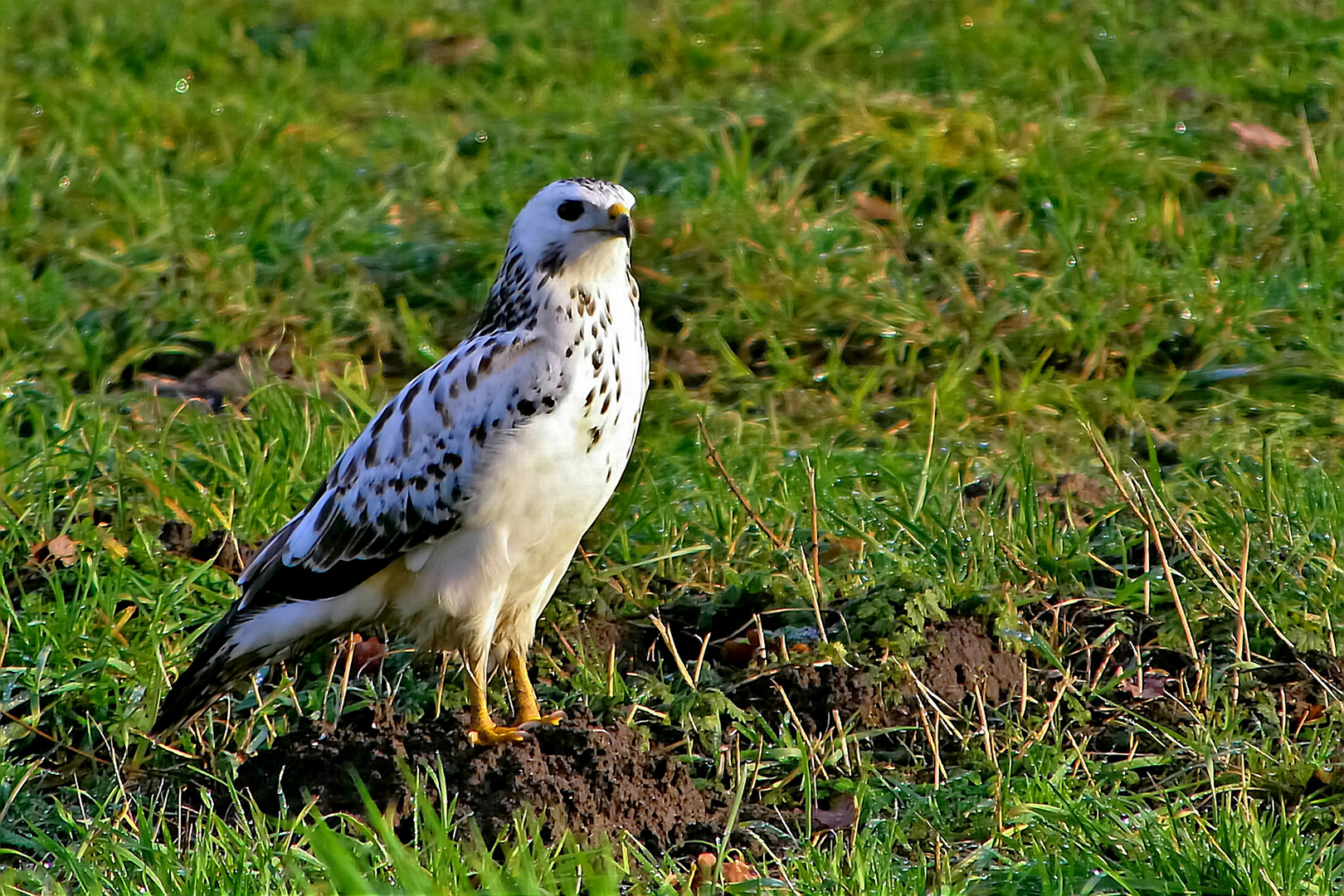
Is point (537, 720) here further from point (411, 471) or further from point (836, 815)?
point (836, 815)

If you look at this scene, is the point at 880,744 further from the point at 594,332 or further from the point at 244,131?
the point at 244,131

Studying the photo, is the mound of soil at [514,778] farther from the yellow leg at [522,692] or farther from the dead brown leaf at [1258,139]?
the dead brown leaf at [1258,139]

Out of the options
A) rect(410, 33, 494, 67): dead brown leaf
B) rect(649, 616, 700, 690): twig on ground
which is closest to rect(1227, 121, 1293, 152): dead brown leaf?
rect(410, 33, 494, 67): dead brown leaf

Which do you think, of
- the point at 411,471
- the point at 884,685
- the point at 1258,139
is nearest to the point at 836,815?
the point at 884,685

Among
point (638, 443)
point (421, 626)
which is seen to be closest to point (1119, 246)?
point (638, 443)

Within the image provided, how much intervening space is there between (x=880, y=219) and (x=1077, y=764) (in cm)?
332

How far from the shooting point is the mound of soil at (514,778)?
12.1 ft

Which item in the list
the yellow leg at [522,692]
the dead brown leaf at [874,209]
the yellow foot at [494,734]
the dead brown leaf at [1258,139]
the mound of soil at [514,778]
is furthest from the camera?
the dead brown leaf at [1258,139]

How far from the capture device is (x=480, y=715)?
4211 millimetres

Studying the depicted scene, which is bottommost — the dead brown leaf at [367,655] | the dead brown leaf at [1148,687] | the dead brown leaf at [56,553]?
the dead brown leaf at [1148,687]

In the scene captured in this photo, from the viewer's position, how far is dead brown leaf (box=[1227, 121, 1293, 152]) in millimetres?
7176

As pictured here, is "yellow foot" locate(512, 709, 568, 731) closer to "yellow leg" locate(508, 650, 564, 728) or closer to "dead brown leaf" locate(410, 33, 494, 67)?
"yellow leg" locate(508, 650, 564, 728)

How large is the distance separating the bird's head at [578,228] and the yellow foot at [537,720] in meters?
1.01

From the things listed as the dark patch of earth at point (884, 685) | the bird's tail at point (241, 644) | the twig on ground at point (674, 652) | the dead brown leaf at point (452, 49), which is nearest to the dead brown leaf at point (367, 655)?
the bird's tail at point (241, 644)
